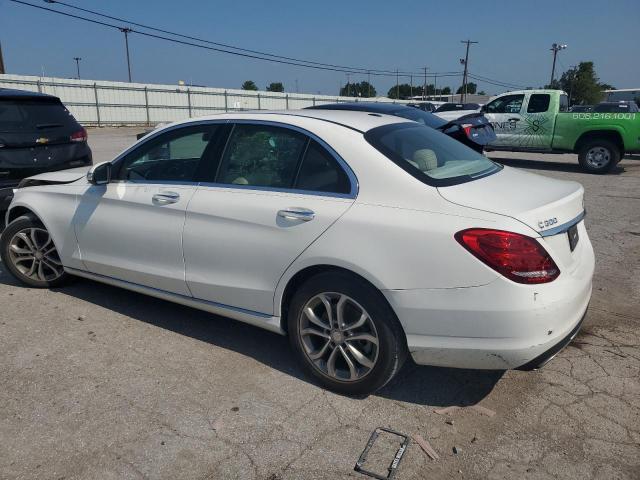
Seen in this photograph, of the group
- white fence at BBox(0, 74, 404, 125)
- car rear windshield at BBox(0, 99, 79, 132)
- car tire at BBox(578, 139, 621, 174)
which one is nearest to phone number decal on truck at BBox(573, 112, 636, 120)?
car tire at BBox(578, 139, 621, 174)

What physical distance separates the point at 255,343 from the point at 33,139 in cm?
476

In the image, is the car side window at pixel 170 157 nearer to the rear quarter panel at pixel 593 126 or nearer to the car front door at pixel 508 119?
the car front door at pixel 508 119

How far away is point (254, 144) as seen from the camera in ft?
11.7

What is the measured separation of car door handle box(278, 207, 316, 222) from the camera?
3076 mm

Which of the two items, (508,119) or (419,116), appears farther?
(508,119)

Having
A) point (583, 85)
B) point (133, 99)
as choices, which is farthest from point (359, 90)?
point (133, 99)

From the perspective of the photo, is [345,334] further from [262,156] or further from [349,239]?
[262,156]

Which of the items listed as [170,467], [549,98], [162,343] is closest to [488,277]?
[170,467]

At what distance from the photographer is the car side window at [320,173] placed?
3102 mm

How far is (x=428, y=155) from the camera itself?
11.0 feet

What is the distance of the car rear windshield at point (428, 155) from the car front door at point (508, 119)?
10.8 meters

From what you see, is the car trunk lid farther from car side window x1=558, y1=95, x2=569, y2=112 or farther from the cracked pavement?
car side window x1=558, y1=95, x2=569, y2=112

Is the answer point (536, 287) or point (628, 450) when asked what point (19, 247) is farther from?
point (628, 450)

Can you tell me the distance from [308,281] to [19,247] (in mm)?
3153
